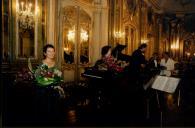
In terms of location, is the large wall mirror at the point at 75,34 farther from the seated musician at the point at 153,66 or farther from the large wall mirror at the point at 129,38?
the large wall mirror at the point at 129,38

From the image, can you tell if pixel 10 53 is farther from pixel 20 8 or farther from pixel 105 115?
pixel 105 115

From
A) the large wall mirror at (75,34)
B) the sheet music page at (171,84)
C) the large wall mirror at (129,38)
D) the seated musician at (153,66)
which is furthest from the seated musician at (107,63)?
the large wall mirror at (129,38)

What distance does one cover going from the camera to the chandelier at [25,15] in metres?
8.75

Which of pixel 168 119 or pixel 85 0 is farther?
pixel 85 0

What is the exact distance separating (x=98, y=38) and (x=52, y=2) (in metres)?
3.48

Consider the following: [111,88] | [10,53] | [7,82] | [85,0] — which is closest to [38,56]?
[10,53]

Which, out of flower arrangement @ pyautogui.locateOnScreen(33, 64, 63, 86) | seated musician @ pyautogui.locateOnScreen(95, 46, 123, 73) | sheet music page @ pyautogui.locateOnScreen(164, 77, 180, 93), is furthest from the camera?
seated musician @ pyautogui.locateOnScreen(95, 46, 123, 73)

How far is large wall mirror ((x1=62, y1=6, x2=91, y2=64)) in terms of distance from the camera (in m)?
11.9

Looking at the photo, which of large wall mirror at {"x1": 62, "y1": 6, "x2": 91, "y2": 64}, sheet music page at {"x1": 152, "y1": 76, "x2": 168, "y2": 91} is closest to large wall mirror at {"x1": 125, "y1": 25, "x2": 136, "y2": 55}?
large wall mirror at {"x1": 62, "y1": 6, "x2": 91, "y2": 64}

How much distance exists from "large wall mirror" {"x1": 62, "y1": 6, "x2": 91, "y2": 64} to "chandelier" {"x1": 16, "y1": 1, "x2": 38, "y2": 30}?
7.95 feet

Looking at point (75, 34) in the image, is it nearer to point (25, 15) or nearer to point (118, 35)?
point (118, 35)

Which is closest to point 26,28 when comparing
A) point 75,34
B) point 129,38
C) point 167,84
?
point 75,34

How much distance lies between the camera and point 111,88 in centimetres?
746

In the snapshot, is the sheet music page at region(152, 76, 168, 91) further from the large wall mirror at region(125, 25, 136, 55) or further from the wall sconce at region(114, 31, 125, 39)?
the large wall mirror at region(125, 25, 136, 55)
